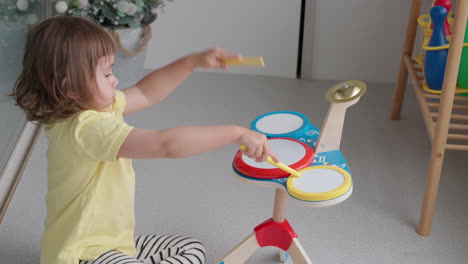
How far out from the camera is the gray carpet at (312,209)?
135cm

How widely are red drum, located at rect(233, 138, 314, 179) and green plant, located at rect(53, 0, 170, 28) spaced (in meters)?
0.81

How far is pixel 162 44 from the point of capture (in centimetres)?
213

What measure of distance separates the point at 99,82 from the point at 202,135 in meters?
0.19

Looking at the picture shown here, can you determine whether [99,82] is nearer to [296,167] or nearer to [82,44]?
[82,44]

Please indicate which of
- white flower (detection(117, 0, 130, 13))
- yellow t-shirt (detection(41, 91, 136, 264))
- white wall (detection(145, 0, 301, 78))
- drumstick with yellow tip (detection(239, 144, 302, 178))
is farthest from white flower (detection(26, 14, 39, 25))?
drumstick with yellow tip (detection(239, 144, 302, 178))

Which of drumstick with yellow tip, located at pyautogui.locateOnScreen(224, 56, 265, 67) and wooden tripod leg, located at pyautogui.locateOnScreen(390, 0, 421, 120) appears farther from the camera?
wooden tripod leg, located at pyautogui.locateOnScreen(390, 0, 421, 120)

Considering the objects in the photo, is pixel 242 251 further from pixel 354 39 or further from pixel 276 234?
pixel 354 39

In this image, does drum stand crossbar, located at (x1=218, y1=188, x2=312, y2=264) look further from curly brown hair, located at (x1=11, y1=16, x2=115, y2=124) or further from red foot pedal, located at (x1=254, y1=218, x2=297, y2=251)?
curly brown hair, located at (x1=11, y1=16, x2=115, y2=124)

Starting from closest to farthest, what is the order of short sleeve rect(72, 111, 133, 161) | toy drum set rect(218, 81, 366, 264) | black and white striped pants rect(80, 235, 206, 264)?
short sleeve rect(72, 111, 133, 161)
toy drum set rect(218, 81, 366, 264)
black and white striped pants rect(80, 235, 206, 264)

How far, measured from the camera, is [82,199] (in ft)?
3.32

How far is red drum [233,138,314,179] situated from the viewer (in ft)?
3.44

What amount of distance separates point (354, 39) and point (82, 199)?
51.7 inches

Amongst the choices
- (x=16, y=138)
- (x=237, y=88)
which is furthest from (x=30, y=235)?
(x=237, y=88)

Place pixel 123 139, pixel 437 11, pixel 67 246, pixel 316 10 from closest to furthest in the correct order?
pixel 123 139
pixel 67 246
pixel 437 11
pixel 316 10
